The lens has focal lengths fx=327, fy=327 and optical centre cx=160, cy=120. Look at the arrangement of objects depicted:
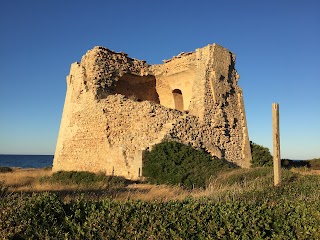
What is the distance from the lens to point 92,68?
19109mm

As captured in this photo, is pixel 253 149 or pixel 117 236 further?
pixel 253 149

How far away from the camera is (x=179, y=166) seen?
1385 centimetres

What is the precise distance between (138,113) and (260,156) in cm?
798

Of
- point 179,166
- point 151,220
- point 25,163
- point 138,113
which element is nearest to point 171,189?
point 179,166

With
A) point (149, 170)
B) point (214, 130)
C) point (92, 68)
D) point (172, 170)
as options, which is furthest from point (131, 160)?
point (92, 68)

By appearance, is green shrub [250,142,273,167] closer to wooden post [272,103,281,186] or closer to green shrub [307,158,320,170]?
green shrub [307,158,320,170]

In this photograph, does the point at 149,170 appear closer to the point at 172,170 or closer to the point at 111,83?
the point at 172,170

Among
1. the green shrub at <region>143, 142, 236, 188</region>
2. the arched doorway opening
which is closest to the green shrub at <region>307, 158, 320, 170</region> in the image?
the arched doorway opening

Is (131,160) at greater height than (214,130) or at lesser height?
lesser

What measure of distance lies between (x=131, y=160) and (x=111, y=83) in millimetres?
5880

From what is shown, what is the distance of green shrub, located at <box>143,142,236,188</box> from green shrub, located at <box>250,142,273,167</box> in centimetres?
543

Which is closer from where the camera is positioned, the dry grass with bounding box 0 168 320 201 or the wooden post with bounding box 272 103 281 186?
the dry grass with bounding box 0 168 320 201

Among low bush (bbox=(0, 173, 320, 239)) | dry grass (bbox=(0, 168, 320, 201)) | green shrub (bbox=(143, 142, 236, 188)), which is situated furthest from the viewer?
green shrub (bbox=(143, 142, 236, 188))

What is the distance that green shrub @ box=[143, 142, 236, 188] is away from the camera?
12953 mm
